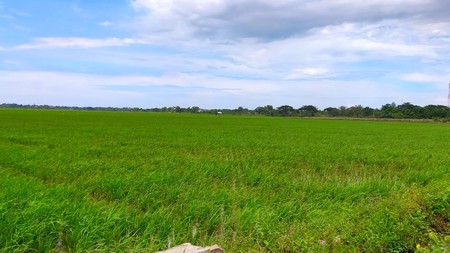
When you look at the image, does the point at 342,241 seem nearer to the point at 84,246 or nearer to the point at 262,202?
the point at 262,202

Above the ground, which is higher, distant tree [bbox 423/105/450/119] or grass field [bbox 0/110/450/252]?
distant tree [bbox 423/105/450/119]

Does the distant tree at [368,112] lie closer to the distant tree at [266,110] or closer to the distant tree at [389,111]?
the distant tree at [389,111]

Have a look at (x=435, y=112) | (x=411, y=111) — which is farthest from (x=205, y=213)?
(x=411, y=111)

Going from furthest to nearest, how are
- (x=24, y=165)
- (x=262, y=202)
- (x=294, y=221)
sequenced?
(x=24, y=165), (x=262, y=202), (x=294, y=221)

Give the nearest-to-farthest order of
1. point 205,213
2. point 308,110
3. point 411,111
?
point 205,213 → point 411,111 → point 308,110

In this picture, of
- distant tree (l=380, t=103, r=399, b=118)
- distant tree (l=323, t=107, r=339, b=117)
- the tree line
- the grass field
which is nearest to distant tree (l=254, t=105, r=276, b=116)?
the tree line

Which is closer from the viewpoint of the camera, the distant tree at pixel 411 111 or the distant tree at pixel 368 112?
the distant tree at pixel 411 111

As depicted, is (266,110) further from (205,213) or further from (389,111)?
(205,213)

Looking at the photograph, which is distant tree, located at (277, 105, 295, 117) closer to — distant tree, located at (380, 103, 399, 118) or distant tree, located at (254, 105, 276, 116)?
distant tree, located at (254, 105, 276, 116)

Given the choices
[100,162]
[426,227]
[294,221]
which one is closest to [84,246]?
[294,221]

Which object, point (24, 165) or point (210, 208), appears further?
point (24, 165)

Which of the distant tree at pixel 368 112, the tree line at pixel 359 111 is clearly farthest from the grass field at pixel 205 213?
the distant tree at pixel 368 112

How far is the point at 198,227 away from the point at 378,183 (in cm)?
508

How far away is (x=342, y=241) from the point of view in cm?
430
